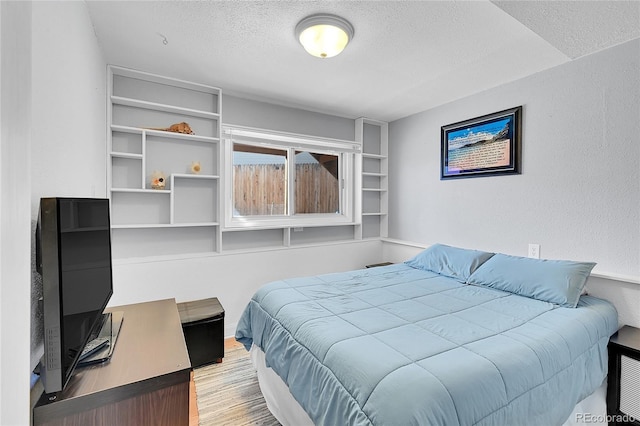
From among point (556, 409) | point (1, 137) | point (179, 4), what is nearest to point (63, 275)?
point (1, 137)

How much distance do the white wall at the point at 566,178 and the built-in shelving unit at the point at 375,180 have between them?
860 mm

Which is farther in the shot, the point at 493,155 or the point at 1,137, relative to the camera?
the point at 493,155

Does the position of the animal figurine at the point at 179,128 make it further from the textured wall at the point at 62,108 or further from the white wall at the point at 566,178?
the white wall at the point at 566,178

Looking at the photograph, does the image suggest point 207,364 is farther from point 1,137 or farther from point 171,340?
point 1,137

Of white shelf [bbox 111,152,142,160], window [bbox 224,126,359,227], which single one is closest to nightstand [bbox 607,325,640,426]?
window [bbox 224,126,359,227]

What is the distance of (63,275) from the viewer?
0.91m

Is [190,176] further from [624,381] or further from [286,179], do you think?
[624,381]

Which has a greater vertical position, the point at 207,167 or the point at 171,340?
the point at 207,167

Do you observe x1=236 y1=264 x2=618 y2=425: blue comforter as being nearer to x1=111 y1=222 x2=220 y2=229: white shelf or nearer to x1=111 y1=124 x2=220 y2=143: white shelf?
x1=111 y1=222 x2=220 y2=229: white shelf

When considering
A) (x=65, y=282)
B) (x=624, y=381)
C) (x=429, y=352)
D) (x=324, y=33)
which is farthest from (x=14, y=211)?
(x=624, y=381)

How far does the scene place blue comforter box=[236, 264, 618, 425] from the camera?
1154 mm

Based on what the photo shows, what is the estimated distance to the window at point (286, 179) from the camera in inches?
129

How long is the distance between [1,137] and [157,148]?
2.40 metres
